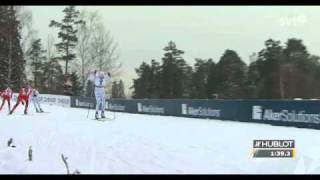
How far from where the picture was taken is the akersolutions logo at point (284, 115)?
1616 centimetres

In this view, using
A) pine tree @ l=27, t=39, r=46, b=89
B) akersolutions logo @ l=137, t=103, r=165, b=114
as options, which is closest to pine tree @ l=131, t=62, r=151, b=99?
akersolutions logo @ l=137, t=103, r=165, b=114

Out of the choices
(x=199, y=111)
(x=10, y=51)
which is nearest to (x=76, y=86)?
(x=10, y=51)

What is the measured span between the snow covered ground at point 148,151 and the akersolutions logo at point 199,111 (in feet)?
17.8

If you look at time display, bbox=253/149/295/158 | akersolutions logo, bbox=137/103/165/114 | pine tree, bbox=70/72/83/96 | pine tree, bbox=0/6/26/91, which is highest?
pine tree, bbox=0/6/26/91

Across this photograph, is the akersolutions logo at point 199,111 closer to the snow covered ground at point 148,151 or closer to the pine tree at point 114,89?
the pine tree at point 114,89

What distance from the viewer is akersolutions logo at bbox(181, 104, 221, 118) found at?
67.7 ft

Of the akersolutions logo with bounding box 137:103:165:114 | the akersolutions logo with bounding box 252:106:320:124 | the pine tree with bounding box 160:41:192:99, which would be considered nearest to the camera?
the akersolutions logo with bounding box 252:106:320:124

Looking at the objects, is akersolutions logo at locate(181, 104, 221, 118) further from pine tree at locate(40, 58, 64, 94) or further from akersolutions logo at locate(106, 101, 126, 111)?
pine tree at locate(40, 58, 64, 94)

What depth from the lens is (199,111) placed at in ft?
71.4

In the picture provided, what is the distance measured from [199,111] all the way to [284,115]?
5169mm

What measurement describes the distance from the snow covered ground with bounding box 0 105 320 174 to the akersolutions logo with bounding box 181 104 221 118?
17.8ft
